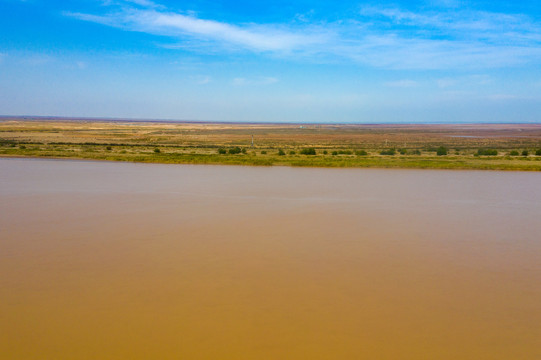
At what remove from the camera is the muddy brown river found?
4582mm

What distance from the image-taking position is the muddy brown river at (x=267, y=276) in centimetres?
458

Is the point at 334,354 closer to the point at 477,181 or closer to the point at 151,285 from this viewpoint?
the point at 151,285

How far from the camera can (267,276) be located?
6363 millimetres

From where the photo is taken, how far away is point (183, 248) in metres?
7.59

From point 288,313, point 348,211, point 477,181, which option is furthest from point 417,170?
point 288,313

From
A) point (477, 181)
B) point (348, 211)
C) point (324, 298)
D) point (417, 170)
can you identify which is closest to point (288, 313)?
point (324, 298)

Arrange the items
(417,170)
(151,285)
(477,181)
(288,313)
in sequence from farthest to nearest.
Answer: (417,170) → (477,181) → (151,285) → (288,313)

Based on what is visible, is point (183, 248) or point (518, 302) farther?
point (183, 248)

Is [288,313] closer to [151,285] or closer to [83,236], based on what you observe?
[151,285]

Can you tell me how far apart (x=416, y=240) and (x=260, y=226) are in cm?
307

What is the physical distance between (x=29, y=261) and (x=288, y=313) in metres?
4.11

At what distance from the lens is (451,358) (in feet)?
14.3

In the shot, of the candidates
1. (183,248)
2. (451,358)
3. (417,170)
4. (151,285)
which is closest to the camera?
(451,358)

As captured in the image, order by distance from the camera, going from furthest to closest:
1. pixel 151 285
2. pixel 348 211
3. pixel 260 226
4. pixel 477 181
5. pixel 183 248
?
pixel 477 181 < pixel 348 211 < pixel 260 226 < pixel 183 248 < pixel 151 285
